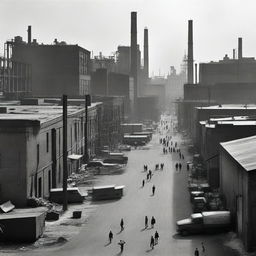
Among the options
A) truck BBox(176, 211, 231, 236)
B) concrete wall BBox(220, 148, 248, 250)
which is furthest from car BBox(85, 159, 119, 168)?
truck BBox(176, 211, 231, 236)

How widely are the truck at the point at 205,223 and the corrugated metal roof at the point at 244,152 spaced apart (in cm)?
350

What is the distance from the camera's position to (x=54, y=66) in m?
100

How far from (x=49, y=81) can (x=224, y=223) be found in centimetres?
7285

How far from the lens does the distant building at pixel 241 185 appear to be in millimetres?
28672

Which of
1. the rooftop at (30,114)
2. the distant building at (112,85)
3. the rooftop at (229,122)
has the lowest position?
the rooftop at (229,122)

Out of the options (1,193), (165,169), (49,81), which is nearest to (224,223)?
(1,193)

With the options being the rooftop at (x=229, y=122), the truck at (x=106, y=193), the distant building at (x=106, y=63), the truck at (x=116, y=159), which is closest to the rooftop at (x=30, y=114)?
the truck at (x=106, y=193)

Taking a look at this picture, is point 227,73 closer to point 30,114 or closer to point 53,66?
point 53,66

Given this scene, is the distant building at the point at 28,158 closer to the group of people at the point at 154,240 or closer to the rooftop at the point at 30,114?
the rooftop at the point at 30,114

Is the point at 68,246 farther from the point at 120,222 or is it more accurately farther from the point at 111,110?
the point at 111,110

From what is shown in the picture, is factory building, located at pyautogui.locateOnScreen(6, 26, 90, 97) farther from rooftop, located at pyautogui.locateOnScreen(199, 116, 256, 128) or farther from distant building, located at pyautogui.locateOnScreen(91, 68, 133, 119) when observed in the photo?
rooftop, located at pyautogui.locateOnScreen(199, 116, 256, 128)

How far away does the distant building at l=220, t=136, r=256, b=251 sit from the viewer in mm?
28672

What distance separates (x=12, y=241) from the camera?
31062 millimetres

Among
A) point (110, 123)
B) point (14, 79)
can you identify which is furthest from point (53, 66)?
point (110, 123)
